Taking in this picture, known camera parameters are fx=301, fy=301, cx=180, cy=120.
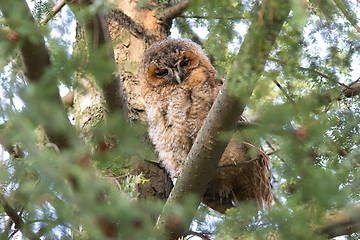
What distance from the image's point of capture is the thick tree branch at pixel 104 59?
97 centimetres

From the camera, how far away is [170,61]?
2.66 metres

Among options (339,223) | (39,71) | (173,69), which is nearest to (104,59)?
(39,71)

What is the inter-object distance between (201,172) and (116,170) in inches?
27.4

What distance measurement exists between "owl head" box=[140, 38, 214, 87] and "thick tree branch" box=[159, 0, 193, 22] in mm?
330

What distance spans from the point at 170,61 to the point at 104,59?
170 centimetres

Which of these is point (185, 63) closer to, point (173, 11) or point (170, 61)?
point (170, 61)

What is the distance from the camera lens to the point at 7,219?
1702mm

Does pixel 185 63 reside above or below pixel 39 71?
above

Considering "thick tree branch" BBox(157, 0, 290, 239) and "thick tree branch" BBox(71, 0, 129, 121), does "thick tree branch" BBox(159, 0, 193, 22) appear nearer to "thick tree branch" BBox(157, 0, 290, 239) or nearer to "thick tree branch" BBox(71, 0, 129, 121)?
"thick tree branch" BBox(71, 0, 129, 121)

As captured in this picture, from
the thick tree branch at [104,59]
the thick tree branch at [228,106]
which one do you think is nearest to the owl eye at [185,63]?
the thick tree branch at [104,59]

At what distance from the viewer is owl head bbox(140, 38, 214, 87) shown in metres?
2.65

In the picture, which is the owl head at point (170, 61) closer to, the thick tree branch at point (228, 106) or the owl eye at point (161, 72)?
the owl eye at point (161, 72)

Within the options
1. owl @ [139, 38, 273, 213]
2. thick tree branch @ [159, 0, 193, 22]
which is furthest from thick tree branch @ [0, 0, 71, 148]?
thick tree branch @ [159, 0, 193, 22]

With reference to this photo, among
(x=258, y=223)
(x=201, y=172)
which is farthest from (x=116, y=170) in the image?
(x=258, y=223)
